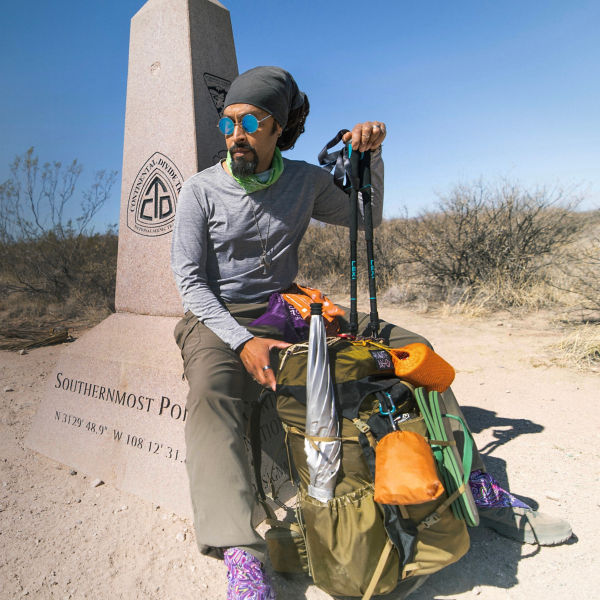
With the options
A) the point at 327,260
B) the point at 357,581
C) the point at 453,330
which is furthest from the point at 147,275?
the point at 327,260

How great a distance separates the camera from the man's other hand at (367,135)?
2113mm

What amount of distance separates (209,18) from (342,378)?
244 cm

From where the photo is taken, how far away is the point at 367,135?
2.12 m

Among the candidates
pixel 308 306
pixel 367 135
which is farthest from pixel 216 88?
pixel 308 306

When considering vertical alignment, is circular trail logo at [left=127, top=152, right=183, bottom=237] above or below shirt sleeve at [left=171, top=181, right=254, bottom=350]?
above

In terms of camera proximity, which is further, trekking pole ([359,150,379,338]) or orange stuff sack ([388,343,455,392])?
trekking pole ([359,150,379,338])

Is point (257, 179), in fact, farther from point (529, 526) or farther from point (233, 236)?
point (529, 526)

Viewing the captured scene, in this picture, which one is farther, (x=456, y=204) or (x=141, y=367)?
(x=456, y=204)

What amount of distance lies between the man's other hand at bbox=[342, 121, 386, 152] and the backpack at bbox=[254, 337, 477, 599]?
1.03 m

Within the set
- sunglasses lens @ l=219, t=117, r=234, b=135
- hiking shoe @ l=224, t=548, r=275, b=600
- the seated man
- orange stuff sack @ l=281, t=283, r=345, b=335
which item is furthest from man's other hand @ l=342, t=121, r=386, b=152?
hiking shoe @ l=224, t=548, r=275, b=600

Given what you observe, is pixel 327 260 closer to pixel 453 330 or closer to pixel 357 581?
pixel 453 330

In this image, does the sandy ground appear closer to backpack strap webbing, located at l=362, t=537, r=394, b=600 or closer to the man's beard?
backpack strap webbing, located at l=362, t=537, r=394, b=600

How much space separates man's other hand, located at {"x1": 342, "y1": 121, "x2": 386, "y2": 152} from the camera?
2113mm

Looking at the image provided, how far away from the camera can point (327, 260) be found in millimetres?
10734
